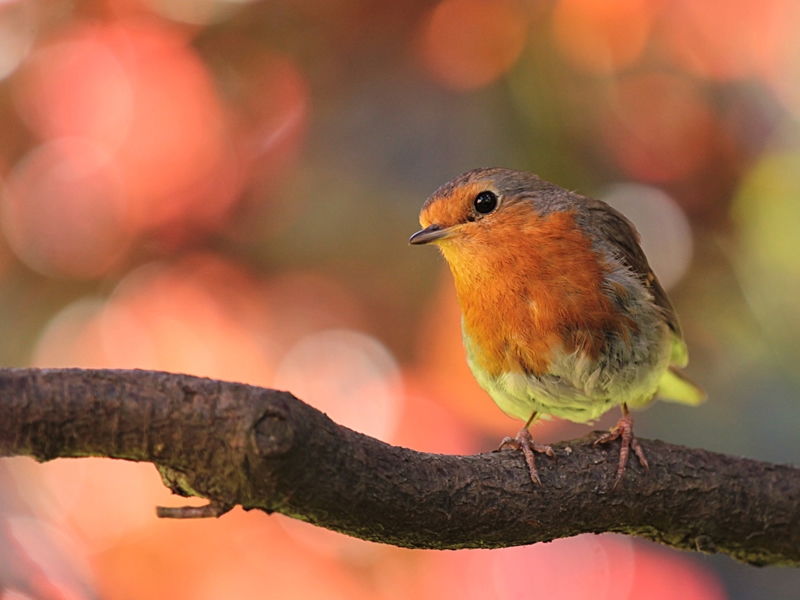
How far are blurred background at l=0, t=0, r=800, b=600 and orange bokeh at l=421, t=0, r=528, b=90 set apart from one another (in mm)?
10

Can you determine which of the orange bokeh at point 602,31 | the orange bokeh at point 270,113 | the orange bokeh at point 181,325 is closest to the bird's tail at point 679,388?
the orange bokeh at point 602,31

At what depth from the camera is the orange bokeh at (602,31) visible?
120 inches

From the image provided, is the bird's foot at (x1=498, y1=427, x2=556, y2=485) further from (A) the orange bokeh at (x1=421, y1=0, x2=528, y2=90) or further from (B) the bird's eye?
(A) the orange bokeh at (x1=421, y1=0, x2=528, y2=90)

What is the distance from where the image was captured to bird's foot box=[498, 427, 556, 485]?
1.91 m

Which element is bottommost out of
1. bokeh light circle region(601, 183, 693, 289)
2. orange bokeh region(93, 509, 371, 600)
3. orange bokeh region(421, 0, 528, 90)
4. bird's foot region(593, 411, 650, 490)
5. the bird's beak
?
orange bokeh region(93, 509, 371, 600)

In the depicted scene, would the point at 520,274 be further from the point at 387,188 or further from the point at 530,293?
the point at 387,188

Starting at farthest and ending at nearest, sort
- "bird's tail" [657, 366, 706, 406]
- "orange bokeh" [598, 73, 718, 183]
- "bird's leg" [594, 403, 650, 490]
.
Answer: "orange bokeh" [598, 73, 718, 183]
"bird's tail" [657, 366, 706, 406]
"bird's leg" [594, 403, 650, 490]

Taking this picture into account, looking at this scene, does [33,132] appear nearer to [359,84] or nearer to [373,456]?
[359,84]

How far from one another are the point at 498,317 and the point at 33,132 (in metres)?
1.93

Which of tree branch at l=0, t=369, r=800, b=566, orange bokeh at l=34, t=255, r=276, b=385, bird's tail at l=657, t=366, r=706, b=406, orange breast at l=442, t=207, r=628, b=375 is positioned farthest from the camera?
orange bokeh at l=34, t=255, r=276, b=385

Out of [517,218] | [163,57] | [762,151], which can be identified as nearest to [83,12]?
[163,57]

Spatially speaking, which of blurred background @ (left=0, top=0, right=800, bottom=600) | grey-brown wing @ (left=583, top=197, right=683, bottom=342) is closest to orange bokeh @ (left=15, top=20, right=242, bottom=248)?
blurred background @ (left=0, top=0, right=800, bottom=600)

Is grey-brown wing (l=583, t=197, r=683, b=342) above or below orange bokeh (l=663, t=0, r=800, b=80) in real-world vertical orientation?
below

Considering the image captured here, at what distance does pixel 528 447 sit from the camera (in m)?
1.95
